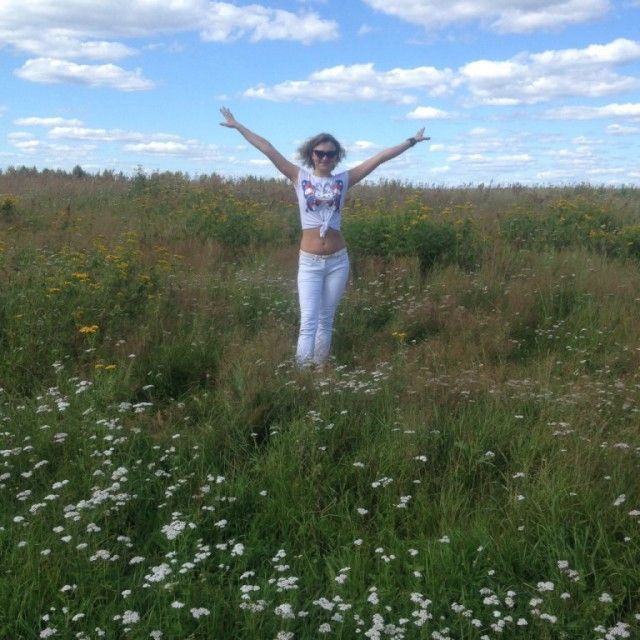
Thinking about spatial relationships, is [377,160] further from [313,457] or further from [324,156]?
[313,457]

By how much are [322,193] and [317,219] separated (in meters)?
0.21

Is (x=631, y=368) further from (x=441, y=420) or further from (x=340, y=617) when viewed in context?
(x=340, y=617)

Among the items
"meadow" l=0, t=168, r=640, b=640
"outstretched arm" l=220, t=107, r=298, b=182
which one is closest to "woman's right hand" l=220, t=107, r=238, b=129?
"outstretched arm" l=220, t=107, r=298, b=182

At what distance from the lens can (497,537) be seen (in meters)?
3.38

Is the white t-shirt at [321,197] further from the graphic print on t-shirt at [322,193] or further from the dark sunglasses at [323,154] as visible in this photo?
the dark sunglasses at [323,154]

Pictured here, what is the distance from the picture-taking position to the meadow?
3002 mm

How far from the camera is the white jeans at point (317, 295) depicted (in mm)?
5918

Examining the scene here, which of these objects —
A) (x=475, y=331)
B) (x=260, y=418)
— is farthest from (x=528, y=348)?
A: (x=260, y=418)

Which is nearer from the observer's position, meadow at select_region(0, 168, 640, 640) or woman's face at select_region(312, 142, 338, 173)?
meadow at select_region(0, 168, 640, 640)

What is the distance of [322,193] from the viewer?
232 inches

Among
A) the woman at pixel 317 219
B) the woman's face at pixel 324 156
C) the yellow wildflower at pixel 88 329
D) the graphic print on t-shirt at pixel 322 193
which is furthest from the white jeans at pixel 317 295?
the yellow wildflower at pixel 88 329

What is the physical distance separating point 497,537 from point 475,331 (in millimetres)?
3509

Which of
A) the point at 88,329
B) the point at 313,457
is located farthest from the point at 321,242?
the point at 313,457

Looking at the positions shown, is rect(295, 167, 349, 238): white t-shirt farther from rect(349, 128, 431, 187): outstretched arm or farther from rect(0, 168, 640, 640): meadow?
rect(0, 168, 640, 640): meadow
